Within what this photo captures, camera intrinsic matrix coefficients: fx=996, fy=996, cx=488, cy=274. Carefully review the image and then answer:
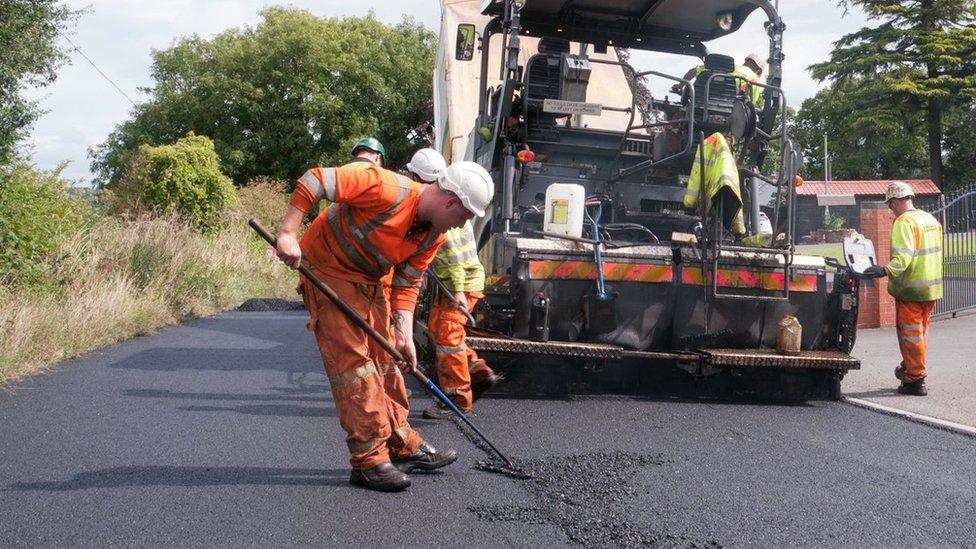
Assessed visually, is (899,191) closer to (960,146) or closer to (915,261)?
(915,261)

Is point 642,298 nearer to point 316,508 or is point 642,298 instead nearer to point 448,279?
point 448,279

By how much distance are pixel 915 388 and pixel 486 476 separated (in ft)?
13.7

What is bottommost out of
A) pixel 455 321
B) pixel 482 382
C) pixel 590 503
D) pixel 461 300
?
pixel 590 503

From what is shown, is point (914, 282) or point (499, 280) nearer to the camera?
point (499, 280)

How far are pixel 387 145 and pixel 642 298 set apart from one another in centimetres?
2527

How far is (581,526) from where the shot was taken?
3865 mm

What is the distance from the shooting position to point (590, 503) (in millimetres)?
4211

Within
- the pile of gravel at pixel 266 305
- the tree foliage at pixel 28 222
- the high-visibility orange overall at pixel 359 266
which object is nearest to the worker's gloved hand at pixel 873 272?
the high-visibility orange overall at pixel 359 266

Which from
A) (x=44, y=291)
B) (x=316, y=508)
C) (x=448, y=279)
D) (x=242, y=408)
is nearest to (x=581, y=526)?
(x=316, y=508)

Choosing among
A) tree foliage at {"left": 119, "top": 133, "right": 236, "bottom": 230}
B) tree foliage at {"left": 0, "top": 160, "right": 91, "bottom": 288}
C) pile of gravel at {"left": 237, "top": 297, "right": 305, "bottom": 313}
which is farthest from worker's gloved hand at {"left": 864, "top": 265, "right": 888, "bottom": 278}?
tree foliage at {"left": 119, "top": 133, "right": 236, "bottom": 230}

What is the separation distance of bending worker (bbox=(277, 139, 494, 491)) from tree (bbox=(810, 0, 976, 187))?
3550 centimetres

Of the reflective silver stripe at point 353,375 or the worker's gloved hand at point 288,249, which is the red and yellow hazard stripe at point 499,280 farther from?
the worker's gloved hand at point 288,249

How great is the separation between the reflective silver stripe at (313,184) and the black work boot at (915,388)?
5.20 m

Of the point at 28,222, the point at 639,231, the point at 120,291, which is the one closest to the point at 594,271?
the point at 639,231
